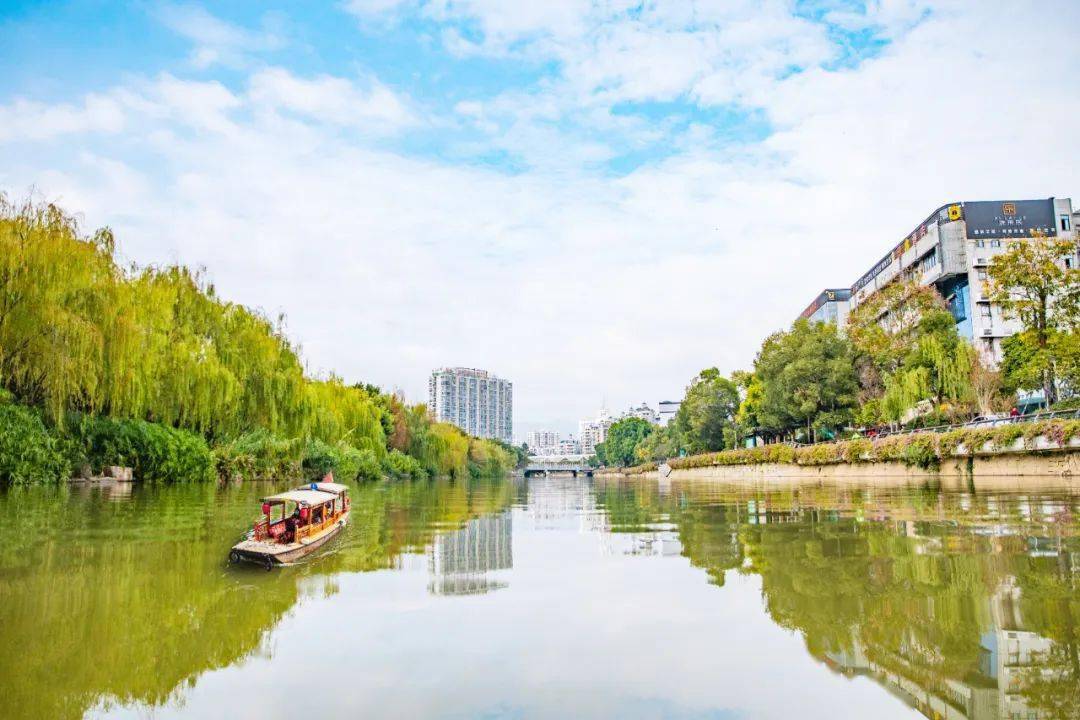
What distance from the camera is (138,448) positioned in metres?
23.3

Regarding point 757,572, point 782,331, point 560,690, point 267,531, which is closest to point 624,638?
point 560,690

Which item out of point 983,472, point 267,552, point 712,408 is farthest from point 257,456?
point 712,408

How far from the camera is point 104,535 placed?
10.7m

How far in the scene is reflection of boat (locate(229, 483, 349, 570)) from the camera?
8164mm

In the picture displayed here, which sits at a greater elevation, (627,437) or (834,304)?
(834,304)

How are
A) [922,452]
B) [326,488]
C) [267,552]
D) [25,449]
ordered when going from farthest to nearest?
[922,452]
[25,449]
[326,488]
[267,552]

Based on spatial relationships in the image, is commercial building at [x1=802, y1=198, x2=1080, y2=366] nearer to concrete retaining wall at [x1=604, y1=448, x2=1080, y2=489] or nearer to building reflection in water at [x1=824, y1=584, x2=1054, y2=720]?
concrete retaining wall at [x1=604, y1=448, x2=1080, y2=489]

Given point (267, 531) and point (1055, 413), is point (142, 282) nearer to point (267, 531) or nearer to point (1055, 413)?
point (267, 531)

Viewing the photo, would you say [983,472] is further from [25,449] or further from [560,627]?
[25,449]

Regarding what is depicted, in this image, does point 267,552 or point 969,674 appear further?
point 267,552

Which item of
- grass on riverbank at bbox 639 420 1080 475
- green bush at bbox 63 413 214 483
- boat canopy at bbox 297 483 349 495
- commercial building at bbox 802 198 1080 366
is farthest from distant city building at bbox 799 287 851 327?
boat canopy at bbox 297 483 349 495

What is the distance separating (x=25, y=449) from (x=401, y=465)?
29399 mm

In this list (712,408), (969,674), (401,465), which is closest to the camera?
(969,674)

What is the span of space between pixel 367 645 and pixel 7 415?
17.7 m
